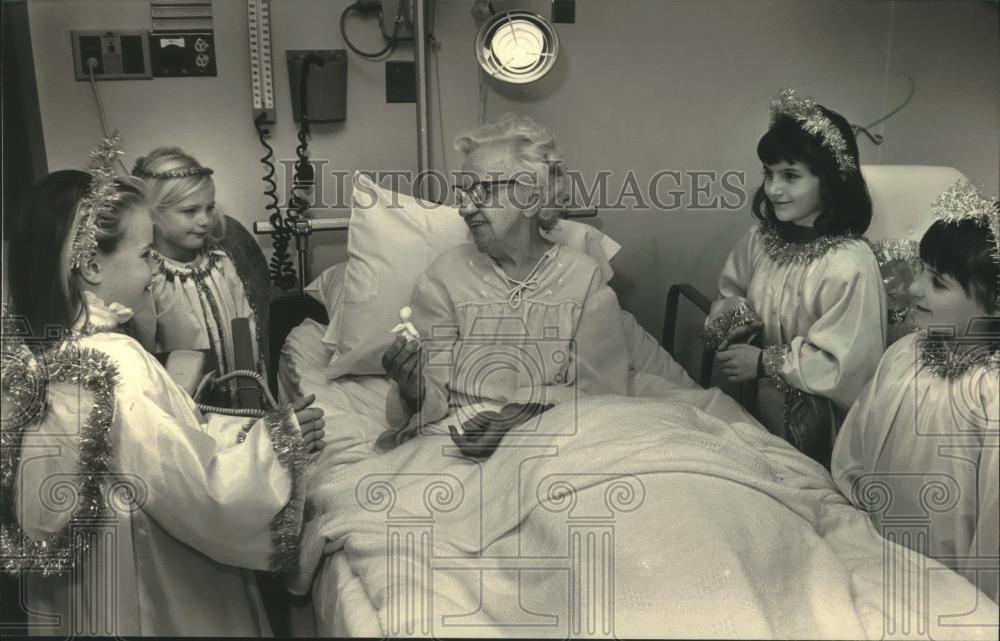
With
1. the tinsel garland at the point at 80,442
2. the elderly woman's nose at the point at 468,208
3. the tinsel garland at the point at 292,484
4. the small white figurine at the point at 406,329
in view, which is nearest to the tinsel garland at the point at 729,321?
the elderly woman's nose at the point at 468,208

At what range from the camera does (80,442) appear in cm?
126

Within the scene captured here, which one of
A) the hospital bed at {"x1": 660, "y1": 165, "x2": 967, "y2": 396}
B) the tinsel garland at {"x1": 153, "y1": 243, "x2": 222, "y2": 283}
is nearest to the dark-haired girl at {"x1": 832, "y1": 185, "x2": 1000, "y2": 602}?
the hospital bed at {"x1": 660, "y1": 165, "x2": 967, "y2": 396}

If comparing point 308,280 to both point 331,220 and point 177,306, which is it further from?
point 177,306

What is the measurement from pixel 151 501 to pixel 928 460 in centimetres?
116

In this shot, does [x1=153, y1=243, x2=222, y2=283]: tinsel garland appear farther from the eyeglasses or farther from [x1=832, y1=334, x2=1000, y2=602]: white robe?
[x1=832, y1=334, x2=1000, y2=602]: white robe

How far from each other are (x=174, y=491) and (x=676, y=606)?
0.72 metres

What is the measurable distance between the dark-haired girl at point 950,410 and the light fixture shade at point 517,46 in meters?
0.91

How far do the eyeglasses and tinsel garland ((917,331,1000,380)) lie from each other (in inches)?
30.5

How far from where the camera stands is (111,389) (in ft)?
4.16

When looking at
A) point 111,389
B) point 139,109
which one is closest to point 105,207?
point 111,389

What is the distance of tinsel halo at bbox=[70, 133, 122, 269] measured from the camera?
1.24 m

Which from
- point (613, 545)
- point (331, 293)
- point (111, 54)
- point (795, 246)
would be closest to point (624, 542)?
point (613, 545)

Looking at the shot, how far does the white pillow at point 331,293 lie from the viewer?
2051mm

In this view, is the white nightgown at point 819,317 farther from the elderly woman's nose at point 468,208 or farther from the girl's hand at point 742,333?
the elderly woman's nose at point 468,208
